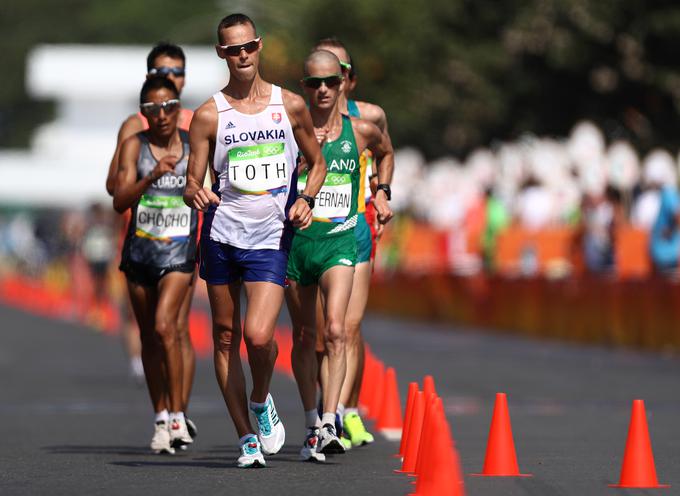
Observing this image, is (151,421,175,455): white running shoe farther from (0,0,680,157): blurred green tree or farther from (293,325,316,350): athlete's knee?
(0,0,680,157): blurred green tree

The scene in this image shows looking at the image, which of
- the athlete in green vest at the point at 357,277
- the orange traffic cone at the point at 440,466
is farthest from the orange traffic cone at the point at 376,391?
the orange traffic cone at the point at 440,466

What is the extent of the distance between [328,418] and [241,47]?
1.94 metres

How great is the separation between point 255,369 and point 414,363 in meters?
10.9

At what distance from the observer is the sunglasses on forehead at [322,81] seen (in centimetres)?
1148

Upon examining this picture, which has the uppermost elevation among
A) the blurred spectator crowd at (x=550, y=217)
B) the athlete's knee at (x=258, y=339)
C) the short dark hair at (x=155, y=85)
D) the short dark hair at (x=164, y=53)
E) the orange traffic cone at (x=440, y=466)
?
the blurred spectator crowd at (x=550, y=217)

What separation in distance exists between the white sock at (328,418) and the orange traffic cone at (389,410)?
2.11 meters

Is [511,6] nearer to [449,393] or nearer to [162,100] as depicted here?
[449,393]

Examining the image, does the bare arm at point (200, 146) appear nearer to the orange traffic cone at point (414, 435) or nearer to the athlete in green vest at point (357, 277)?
the orange traffic cone at point (414, 435)

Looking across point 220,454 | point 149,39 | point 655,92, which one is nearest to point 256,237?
point 220,454

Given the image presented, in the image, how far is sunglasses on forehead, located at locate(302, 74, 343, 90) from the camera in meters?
11.5

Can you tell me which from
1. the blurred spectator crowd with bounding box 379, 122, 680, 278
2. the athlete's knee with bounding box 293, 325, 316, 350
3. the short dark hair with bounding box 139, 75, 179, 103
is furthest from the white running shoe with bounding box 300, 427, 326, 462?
the blurred spectator crowd with bounding box 379, 122, 680, 278

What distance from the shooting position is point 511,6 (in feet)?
157

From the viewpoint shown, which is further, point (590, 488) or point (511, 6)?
point (511, 6)

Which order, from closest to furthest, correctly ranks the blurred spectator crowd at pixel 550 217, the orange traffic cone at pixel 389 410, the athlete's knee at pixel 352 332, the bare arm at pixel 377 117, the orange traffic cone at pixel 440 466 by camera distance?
the orange traffic cone at pixel 440 466 < the athlete's knee at pixel 352 332 < the bare arm at pixel 377 117 < the orange traffic cone at pixel 389 410 < the blurred spectator crowd at pixel 550 217
